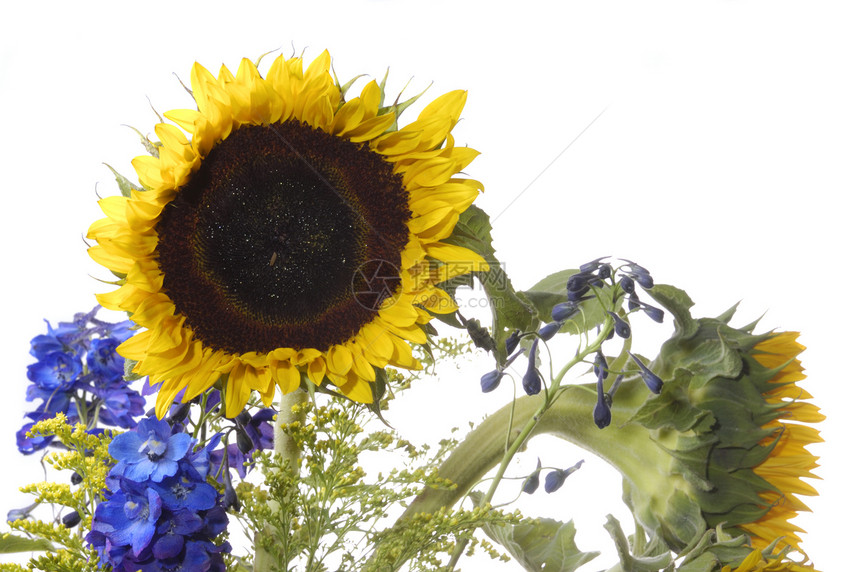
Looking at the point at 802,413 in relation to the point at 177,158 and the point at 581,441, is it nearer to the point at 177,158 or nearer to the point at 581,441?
the point at 581,441

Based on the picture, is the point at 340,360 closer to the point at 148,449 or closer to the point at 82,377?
the point at 148,449

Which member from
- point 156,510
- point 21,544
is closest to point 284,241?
point 156,510

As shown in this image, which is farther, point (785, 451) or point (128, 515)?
point (785, 451)

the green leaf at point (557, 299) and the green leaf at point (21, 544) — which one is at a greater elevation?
the green leaf at point (557, 299)

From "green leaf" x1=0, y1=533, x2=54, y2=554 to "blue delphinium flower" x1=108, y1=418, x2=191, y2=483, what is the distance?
0.13 m

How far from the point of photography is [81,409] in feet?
3.31

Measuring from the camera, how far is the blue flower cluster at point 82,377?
3.26 feet

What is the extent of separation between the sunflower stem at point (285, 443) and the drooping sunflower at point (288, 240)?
4 centimetres

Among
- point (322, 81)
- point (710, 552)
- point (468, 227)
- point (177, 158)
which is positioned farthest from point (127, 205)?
point (710, 552)

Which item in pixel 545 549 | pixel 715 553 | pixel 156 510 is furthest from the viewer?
pixel 545 549

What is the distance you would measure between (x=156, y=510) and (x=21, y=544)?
186 mm

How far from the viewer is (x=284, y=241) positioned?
2.83 ft

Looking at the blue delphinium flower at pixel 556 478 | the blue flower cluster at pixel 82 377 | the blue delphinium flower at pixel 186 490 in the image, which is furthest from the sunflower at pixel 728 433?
the blue flower cluster at pixel 82 377

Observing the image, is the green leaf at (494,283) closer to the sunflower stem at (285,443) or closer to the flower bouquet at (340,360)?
the flower bouquet at (340,360)
